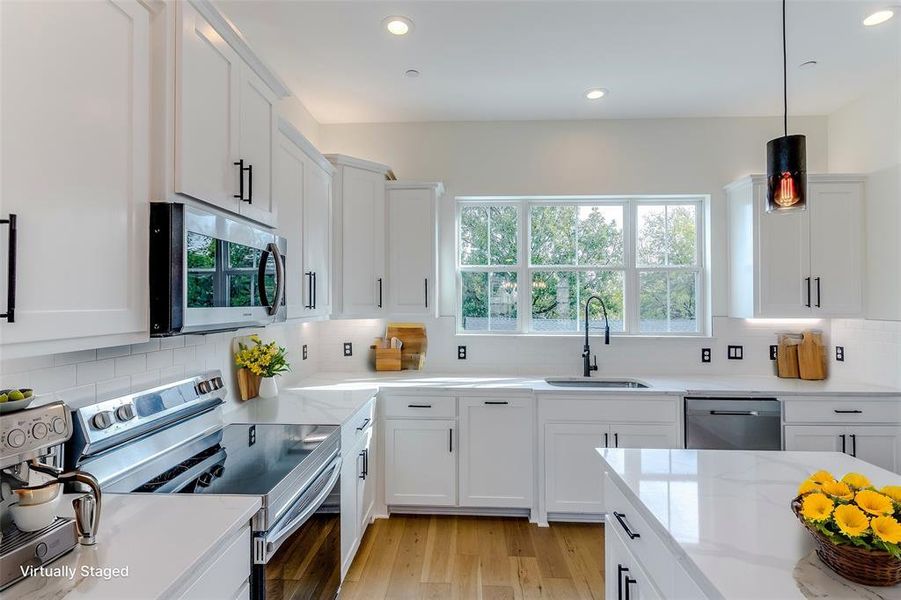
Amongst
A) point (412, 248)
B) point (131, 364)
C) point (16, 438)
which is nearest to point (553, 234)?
point (412, 248)

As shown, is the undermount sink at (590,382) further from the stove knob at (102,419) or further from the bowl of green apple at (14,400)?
the bowl of green apple at (14,400)

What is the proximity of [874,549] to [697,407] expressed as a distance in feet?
6.71

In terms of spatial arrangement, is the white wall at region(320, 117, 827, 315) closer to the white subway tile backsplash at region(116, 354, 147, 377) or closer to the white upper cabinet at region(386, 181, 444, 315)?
the white upper cabinet at region(386, 181, 444, 315)

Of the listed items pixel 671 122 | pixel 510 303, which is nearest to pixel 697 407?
pixel 510 303

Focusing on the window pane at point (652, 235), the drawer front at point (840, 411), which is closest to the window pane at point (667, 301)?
the window pane at point (652, 235)

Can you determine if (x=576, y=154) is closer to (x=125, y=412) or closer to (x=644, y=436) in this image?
(x=644, y=436)

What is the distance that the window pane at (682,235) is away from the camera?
3.44 m

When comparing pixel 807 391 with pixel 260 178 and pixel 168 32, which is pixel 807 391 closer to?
pixel 260 178

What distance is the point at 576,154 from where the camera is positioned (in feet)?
11.1

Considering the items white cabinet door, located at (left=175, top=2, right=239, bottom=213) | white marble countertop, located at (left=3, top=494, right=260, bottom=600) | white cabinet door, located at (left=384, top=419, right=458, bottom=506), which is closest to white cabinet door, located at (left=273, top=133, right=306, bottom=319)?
white cabinet door, located at (left=175, top=2, right=239, bottom=213)

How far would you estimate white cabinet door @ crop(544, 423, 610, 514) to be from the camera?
2756 mm

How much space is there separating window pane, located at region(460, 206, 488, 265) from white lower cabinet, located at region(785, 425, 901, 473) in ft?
7.68

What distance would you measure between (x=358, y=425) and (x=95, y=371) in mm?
1230

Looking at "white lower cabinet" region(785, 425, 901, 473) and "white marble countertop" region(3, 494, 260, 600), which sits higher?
"white marble countertop" region(3, 494, 260, 600)
